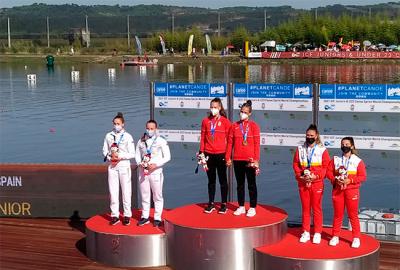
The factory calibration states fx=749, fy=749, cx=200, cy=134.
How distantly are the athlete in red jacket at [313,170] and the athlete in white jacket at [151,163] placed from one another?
215 centimetres

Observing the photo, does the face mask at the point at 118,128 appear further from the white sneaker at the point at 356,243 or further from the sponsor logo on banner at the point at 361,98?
the white sneaker at the point at 356,243

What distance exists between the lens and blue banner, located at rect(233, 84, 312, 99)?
43.0ft

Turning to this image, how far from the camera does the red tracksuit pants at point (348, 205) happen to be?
10294 millimetres

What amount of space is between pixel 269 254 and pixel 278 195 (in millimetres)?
9362

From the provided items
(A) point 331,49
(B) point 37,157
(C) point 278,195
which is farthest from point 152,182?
(A) point 331,49

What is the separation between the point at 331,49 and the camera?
96625 millimetres

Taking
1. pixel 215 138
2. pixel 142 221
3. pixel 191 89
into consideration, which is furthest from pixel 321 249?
pixel 191 89

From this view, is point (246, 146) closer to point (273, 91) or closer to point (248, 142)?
point (248, 142)

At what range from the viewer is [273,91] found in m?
13.3

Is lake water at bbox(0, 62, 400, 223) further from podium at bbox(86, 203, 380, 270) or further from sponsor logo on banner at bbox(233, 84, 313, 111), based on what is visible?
podium at bbox(86, 203, 380, 270)

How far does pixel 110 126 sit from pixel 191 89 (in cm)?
2023

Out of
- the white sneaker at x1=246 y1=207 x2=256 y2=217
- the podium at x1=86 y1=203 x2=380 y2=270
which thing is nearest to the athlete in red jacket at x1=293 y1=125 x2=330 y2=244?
the podium at x1=86 y1=203 x2=380 y2=270

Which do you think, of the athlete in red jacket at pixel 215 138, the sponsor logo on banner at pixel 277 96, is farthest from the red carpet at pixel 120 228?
the sponsor logo on banner at pixel 277 96

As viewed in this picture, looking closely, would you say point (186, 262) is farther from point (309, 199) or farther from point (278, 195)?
point (278, 195)
